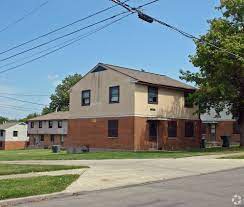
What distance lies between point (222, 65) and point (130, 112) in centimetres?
844

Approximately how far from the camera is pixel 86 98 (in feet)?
141

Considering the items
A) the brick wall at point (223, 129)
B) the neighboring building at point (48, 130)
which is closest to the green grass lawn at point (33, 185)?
the brick wall at point (223, 129)

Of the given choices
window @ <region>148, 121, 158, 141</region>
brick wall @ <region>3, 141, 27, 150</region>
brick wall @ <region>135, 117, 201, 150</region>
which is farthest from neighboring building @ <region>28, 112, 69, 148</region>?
window @ <region>148, 121, 158, 141</region>

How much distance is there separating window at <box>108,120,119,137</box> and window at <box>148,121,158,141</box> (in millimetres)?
2865

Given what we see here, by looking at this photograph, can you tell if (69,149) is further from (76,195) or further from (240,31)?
(76,195)

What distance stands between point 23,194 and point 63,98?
9296cm

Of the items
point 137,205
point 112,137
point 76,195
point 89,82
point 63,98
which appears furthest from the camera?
point 63,98

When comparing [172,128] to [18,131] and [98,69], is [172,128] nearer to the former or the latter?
[98,69]

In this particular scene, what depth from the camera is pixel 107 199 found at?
11562 millimetres

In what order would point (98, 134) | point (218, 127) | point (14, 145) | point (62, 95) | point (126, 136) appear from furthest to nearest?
point (62, 95)
point (14, 145)
point (218, 127)
point (98, 134)
point (126, 136)

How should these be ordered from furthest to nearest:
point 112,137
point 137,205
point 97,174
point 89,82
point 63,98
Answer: point 63,98, point 89,82, point 112,137, point 97,174, point 137,205

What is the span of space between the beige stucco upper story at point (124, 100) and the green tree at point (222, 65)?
2923 millimetres

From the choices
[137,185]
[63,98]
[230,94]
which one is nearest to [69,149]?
[230,94]

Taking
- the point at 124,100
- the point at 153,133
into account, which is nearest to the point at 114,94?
the point at 124,100
